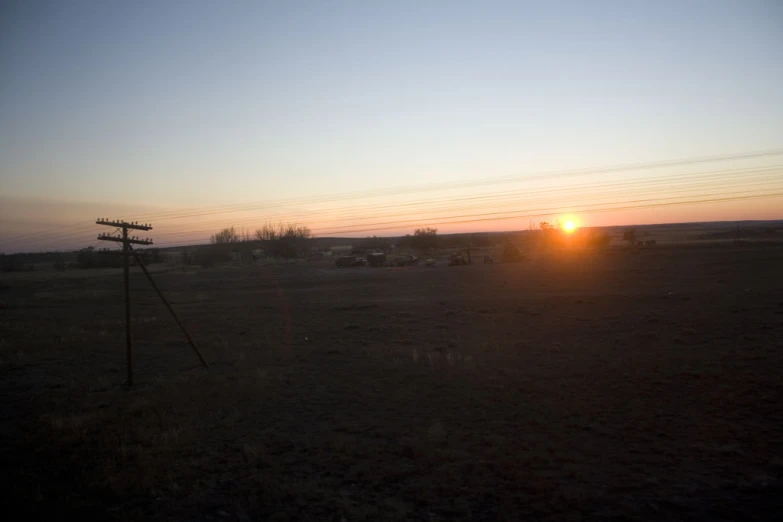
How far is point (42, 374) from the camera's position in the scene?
1652 centimetres

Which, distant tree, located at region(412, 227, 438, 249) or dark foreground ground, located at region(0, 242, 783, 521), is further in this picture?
distant tree, located at region(412, 227, 438, 249)

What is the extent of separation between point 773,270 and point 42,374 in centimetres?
4763

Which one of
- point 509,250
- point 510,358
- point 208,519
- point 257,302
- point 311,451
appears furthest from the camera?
point 509,250

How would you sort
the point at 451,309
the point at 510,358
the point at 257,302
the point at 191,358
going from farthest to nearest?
1. the point at 257,302
2. the point at 451,309
3. the point at 191,358
4. the point at 510,358

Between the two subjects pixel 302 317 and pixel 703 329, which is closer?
pixel 703 329

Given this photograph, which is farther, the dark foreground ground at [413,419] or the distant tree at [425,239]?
the distant tree at [425,239]

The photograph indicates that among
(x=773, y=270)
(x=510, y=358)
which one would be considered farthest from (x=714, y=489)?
(x=773, y=270)

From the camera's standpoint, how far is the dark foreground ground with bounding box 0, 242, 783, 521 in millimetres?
7367

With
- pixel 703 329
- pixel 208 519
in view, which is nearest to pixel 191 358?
pixel 208 519

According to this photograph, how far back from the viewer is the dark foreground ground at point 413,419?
737 centimetres

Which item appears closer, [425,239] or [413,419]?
[413,419]

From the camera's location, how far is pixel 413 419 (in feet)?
36.0

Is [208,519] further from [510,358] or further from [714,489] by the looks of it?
[510,358]

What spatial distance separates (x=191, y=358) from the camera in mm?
18422
